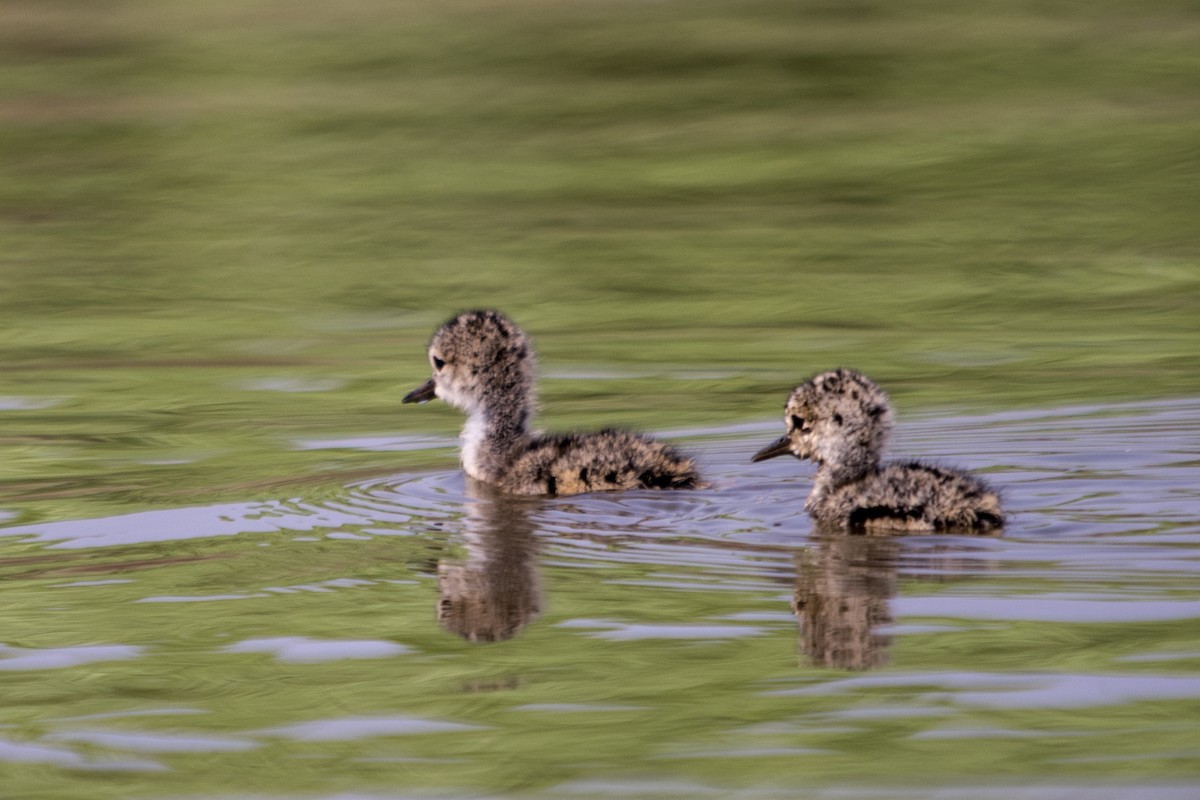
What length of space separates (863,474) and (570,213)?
8236mm

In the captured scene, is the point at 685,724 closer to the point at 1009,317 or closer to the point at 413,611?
the point at 413,611

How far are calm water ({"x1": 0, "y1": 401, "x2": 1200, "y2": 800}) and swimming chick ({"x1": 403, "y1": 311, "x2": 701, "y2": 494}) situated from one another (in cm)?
15

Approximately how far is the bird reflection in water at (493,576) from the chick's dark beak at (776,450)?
2.80 ft

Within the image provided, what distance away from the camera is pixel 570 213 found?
1600cm

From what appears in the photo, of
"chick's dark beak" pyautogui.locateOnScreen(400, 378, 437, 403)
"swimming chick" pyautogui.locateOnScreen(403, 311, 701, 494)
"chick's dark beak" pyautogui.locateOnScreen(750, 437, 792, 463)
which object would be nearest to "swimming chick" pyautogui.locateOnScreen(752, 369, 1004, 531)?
"chick's dark beak" pyautogui.locateOnScreen(750, 437, 792, 463)

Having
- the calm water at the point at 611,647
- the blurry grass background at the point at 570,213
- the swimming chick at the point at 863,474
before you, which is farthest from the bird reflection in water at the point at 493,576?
the blurry grass background at the point at 570,213

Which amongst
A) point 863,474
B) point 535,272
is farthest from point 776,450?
point 535,272

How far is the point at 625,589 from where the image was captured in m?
6.84

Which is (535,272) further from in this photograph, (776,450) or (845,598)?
(845,598)

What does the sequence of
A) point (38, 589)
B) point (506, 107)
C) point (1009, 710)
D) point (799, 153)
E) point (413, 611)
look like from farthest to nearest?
point (506, 107)
point (799, 153)
point (38, 589)
point (413, 611)
point (1009, 710)

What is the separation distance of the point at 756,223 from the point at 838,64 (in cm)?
686

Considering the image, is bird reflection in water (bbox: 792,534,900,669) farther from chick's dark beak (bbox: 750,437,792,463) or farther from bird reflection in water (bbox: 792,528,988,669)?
chick's dark beak (bbox: 750,437,792,463)

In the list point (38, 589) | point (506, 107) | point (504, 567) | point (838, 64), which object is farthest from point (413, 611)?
point (838, 64)

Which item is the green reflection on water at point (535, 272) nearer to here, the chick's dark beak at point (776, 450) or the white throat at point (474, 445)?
the white throat at point (474, 445)
